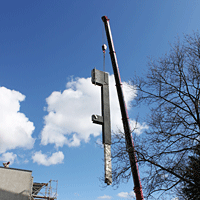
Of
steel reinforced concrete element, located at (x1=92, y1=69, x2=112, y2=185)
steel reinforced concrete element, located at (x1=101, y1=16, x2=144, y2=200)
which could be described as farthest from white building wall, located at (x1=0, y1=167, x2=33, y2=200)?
steel reinforced concrete element, located at (x1=92, y1=69, x2=112, y2=185)

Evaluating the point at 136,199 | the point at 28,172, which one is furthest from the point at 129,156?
the point at 28,172

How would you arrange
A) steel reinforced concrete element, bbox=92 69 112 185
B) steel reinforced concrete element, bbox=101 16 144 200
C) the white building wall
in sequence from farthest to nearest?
1. the white building wall
2. steel reinforced concrete element, bbox=101 16 144 200
3. steel reinforced concrete element, bbox=92 69 112 185

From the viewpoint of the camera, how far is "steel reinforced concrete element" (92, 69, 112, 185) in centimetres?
686

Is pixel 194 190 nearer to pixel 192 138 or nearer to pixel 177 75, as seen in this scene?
pixel 192 138

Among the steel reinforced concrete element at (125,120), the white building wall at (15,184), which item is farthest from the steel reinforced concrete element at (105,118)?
the white building wall at (15,184)

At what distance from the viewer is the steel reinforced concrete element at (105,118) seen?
6855mm

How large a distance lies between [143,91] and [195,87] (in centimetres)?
264

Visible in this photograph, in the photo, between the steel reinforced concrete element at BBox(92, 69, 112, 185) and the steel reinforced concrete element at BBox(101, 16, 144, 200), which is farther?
the steel reinforced concrete element at BBox(101, 16, 144, 200)

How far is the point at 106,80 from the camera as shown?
8.01m

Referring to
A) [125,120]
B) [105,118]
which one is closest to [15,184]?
[125,120]

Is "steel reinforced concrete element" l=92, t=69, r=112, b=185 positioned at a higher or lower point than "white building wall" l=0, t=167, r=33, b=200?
lower

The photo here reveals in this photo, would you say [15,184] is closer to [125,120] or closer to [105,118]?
[125,120]

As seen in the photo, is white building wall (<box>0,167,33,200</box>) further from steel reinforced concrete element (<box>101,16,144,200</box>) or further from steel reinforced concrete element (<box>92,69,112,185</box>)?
steel reinforced concrete element (<box>92,69,112,185</box>)

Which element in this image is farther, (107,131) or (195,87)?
(195,87)
